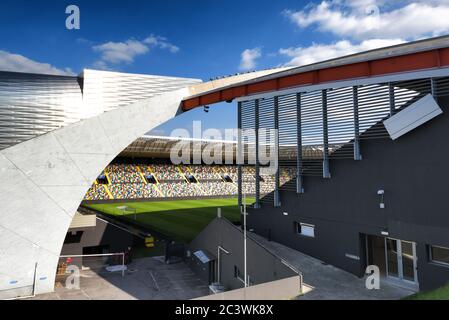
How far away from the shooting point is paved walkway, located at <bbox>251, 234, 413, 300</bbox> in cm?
1121

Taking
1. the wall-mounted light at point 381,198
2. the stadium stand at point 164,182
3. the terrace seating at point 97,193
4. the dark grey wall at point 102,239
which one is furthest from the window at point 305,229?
the terrace seating at point 97,193

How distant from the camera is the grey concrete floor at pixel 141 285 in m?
16.4

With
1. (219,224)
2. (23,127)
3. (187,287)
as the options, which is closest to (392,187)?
(219,224)

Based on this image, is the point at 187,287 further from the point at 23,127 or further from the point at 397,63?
the point at 397,63

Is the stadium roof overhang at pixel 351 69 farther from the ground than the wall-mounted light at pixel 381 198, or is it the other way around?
the stadium roof overhang at pixel 351 69

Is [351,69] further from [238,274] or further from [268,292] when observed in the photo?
[238,274]

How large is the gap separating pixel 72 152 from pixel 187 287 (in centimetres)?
945

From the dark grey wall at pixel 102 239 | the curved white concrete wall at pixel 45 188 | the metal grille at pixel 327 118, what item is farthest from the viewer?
the dark grey wall at pixel 102 239

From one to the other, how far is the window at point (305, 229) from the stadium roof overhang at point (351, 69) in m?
7.07

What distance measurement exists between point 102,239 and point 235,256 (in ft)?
36.0

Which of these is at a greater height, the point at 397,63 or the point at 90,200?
the point at 397,63

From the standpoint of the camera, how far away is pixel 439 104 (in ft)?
36.5

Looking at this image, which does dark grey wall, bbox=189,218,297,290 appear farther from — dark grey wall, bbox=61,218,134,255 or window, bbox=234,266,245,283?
dark grey wall, bbox=61,218,134,255

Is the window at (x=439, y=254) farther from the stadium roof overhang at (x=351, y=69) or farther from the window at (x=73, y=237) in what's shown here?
the window at (x=73, y=237)
